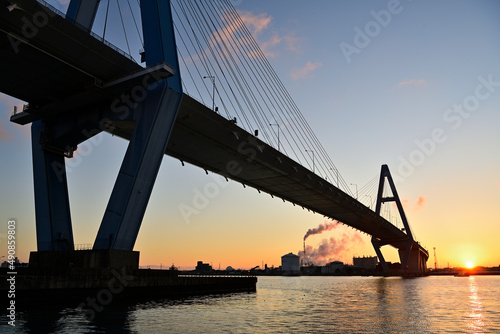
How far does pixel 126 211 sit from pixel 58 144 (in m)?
11.2

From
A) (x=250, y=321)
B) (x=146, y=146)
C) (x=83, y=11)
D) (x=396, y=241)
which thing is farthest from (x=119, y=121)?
(x=396, y=241)

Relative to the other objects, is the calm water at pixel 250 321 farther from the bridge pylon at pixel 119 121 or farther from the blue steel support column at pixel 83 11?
the blue steel support column at pixel 83 11

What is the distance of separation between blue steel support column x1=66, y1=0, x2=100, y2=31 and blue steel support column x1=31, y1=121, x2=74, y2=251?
9175 millimetres

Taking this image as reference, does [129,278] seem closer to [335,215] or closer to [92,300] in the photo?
[92,300]

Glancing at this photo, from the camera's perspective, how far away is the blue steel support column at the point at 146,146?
27141 millimetres

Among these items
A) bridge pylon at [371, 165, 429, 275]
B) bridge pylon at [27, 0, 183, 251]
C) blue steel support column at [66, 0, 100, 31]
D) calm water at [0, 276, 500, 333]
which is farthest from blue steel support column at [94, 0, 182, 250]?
bridge pylon at [371, 165, 429, 275]

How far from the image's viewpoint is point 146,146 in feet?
90.9

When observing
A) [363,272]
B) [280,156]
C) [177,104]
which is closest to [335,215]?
[280,156]

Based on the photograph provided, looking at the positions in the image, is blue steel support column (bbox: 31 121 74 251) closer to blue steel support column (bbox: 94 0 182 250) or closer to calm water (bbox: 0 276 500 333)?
blue steel support column (bbox: 94 0 182 250)

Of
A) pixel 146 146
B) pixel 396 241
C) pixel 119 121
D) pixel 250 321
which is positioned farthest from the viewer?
pixel 396 241

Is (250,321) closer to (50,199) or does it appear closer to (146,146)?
(146,146)

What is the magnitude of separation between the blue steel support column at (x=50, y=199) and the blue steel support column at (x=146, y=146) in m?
6.92

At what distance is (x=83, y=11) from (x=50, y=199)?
14409 millimetres

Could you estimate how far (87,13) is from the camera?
101ft
